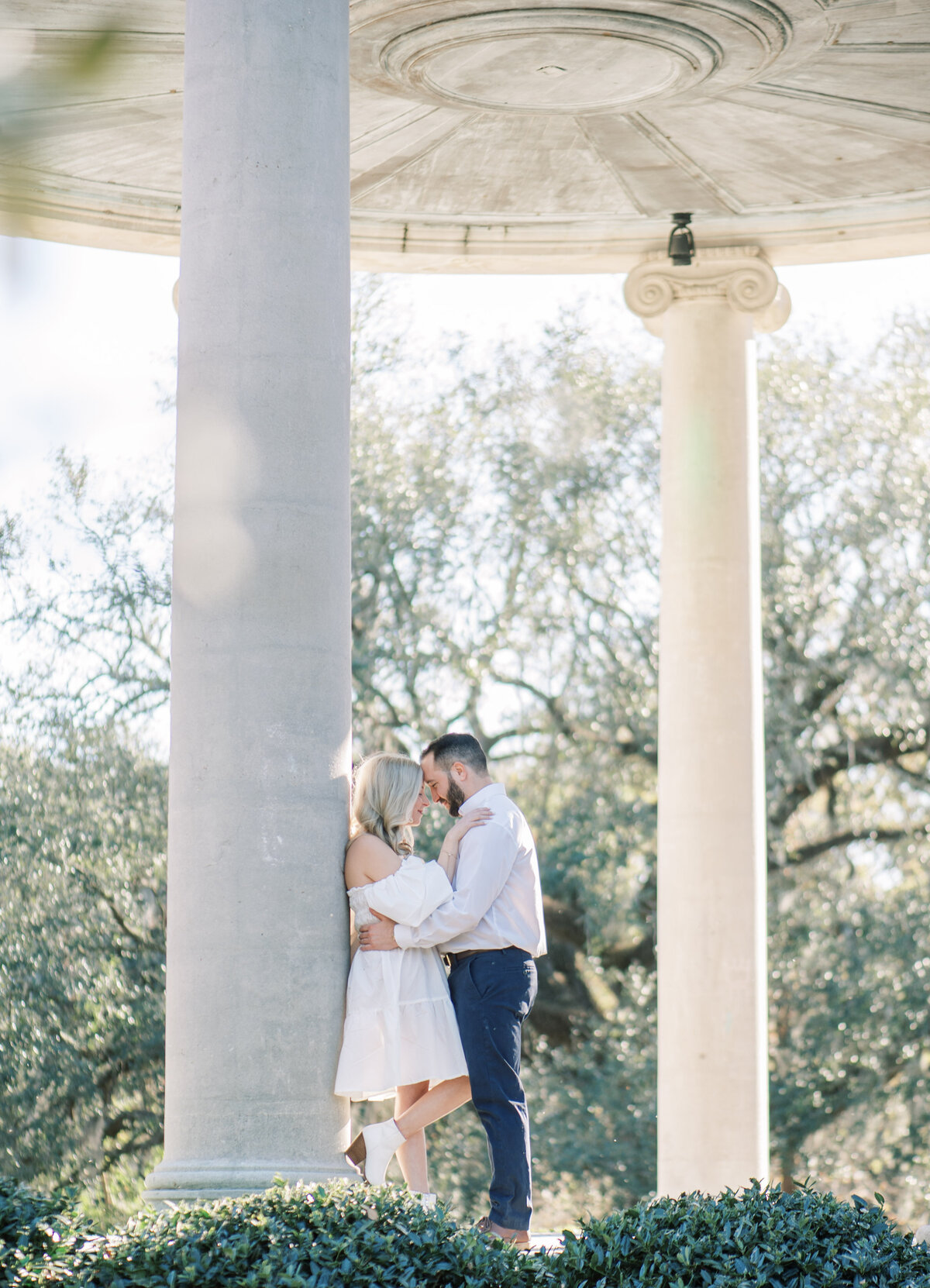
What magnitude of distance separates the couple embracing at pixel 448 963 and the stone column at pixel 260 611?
1.20 m

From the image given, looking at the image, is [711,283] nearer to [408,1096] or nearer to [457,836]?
[457,836]

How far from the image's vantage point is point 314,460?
1847 centimetres

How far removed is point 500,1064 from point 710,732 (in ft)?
47.3

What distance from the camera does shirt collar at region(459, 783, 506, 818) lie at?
2203 centimetres

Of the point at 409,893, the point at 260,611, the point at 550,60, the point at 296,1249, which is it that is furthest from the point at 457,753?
the point at 550,60

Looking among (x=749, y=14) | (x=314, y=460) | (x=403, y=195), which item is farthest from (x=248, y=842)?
(x=403, y=195)

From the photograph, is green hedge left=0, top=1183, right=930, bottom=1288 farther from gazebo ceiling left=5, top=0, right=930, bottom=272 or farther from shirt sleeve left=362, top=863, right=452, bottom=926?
gazebo ceiling left=5, top=0, right=930, bottom=272

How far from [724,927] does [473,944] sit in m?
13.4

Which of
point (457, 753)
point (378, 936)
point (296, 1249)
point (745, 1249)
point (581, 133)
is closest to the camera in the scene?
point (296, 1249)

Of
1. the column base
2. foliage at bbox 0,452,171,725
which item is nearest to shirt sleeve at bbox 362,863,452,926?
the column base

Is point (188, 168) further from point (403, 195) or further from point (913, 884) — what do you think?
Answer: point (913, 884)

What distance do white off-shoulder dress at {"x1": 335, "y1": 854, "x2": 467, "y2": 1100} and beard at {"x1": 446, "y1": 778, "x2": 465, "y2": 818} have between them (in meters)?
2.20

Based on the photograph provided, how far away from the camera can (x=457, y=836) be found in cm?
2194

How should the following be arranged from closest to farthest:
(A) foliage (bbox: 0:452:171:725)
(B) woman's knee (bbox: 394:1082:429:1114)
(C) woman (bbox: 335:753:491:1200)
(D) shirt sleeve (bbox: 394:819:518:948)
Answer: (C) woman (bbox: 335:753:491:1200) → (D) shirt sleeve (bbox: 394:819:518:948) → (B) woman's knee (bbox: 394:1082:429:1114) → (A) foliage (bbox: 0:452:171:725)
